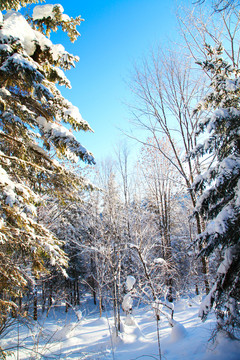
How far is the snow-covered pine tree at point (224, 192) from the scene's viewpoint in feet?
11.4

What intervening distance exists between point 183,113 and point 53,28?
5.18 meters

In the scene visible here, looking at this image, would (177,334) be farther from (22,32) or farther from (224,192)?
(22,32)

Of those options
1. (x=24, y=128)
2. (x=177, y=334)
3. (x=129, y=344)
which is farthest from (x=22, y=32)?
(x=129, y=344)

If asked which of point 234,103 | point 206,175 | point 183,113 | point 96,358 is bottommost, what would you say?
point 96,358

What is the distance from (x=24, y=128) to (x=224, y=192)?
4542mm

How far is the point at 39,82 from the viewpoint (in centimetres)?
299

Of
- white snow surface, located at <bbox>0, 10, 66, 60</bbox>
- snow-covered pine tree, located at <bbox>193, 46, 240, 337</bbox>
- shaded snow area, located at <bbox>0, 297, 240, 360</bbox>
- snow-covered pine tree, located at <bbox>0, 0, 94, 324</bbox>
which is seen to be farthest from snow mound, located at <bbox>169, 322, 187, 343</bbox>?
white snow surface, located at <bbox>0, 10, 66, 60</bbox>

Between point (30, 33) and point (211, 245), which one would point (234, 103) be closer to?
point (211, 245)

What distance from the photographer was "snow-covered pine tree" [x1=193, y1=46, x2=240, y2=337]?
348cm

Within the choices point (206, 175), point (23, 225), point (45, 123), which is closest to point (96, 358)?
point (23, 225)

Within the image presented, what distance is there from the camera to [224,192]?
4.18 metres

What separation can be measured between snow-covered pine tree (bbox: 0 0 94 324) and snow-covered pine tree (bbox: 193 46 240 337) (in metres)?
2.63

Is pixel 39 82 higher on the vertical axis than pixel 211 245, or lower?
higher

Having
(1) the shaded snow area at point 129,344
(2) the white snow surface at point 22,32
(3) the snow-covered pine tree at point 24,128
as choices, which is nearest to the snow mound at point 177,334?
(1) the shaded snow area at point 129,344
